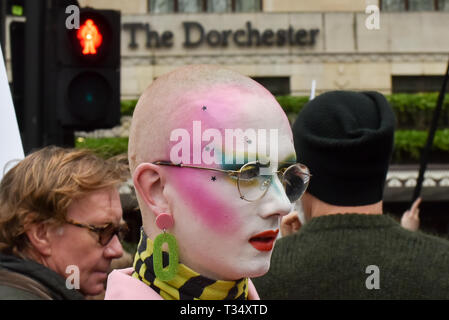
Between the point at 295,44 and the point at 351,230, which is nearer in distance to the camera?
the point at 351,230

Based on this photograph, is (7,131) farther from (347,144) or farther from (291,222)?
(347,144)

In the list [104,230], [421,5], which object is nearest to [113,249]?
[104,230]

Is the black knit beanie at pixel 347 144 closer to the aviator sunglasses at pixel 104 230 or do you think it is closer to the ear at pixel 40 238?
the aviator sunglasses at pixel 104 230

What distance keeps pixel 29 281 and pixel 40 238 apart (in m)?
0.31

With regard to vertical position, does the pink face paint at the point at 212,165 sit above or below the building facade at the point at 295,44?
below

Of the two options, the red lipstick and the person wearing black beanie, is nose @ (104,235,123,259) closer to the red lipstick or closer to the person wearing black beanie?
the person wearing black beanie

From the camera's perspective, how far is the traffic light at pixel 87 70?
183 inches

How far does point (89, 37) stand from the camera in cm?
471

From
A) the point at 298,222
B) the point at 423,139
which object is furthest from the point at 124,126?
the point at 298,222

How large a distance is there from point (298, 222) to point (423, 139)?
1221 centimetres

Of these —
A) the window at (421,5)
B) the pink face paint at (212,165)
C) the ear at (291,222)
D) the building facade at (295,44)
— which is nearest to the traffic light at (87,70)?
the ear at (291,222)

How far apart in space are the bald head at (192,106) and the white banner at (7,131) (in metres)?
1.15

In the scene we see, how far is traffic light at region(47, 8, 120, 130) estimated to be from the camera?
464 cm

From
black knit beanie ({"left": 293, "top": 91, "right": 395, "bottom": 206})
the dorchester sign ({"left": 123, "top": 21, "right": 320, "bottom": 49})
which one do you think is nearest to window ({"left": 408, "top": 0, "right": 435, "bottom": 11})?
the dorchester sign ({"left": 123, "top": 21, "right": 320, "bottom": 49})
